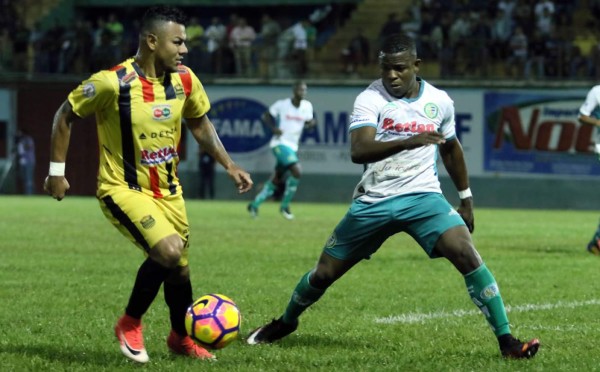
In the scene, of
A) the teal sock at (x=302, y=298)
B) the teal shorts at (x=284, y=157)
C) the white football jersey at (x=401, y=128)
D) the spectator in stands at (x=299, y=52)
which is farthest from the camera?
the spectator in stands at (x=299, y=52)

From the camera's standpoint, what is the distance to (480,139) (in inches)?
1441

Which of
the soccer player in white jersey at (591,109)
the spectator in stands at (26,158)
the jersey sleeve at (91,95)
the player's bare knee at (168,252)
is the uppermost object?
the jersey sleeve at (91,95)

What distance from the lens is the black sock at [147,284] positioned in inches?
303

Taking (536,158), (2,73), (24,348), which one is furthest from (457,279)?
(2,73)

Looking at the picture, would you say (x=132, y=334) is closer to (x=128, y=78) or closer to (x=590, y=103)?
(x=128, y=78)

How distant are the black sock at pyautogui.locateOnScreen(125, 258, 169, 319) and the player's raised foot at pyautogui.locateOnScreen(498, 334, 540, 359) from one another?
6.92ft

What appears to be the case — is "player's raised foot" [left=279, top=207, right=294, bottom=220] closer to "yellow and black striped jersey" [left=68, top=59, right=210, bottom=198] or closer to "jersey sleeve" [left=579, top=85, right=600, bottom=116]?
"jersey sleeve" [left=579, top=85, right=600, bottom=116]

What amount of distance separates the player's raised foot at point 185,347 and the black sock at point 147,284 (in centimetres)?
40

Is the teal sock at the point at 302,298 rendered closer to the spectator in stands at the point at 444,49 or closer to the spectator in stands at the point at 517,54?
the spectator in stands at the point at 517,54

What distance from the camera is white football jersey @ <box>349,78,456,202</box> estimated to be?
808 cm

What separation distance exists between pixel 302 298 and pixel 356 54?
29.2 m

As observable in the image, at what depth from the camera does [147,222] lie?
25.0ft

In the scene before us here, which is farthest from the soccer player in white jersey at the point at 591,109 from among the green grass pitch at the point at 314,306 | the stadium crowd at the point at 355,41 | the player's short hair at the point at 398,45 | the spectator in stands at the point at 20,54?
the spectator in stands at the point at 20,54

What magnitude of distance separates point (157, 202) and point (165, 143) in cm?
36
